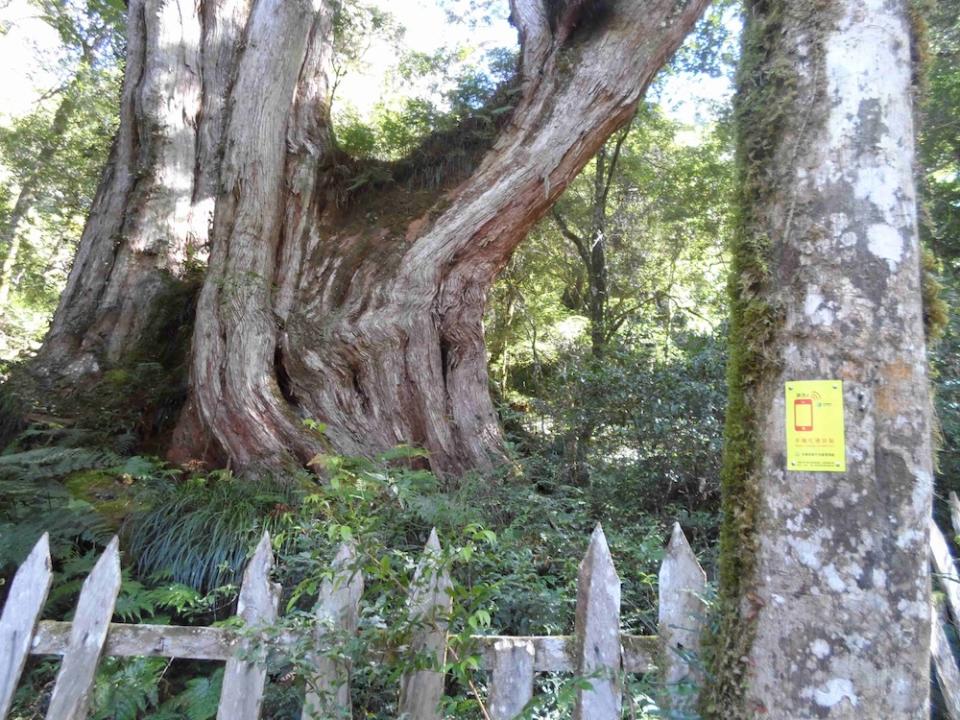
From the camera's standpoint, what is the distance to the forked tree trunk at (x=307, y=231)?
527 centimetres

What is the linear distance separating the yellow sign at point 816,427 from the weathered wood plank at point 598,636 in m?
0.70

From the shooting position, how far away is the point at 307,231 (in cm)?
629

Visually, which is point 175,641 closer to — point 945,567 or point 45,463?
point 45,463

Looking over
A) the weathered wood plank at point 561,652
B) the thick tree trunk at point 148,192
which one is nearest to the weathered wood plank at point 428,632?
the weathered wood plank at point 561,652

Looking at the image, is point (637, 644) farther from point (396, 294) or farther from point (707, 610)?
point (396, 294)

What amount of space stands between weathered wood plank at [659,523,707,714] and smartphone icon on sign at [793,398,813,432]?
23.3 inches

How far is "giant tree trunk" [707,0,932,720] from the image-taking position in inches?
68.8

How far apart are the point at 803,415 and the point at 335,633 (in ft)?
5.44

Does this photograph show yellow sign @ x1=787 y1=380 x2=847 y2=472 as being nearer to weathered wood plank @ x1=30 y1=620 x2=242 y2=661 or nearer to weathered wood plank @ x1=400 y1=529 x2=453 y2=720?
weathered wood plank @ x1=400 y1=529 x2=453 y2=720

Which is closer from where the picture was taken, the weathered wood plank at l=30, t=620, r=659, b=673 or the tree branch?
the weathered wood plank at l=30, t=620, r=659, b=673

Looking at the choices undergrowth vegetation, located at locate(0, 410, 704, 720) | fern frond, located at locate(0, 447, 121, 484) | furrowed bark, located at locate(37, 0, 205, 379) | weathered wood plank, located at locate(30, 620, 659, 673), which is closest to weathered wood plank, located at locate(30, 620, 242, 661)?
weathered wood plank, located at locate(30, 620, 659, 673)

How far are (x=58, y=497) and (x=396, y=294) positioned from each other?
9.42ft

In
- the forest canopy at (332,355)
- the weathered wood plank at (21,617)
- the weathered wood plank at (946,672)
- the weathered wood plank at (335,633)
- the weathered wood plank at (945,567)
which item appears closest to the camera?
the weathered wood plank at (335,633)

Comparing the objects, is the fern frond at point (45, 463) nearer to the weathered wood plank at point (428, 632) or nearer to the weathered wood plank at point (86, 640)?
the weathered wood plank at point (86, 640)
